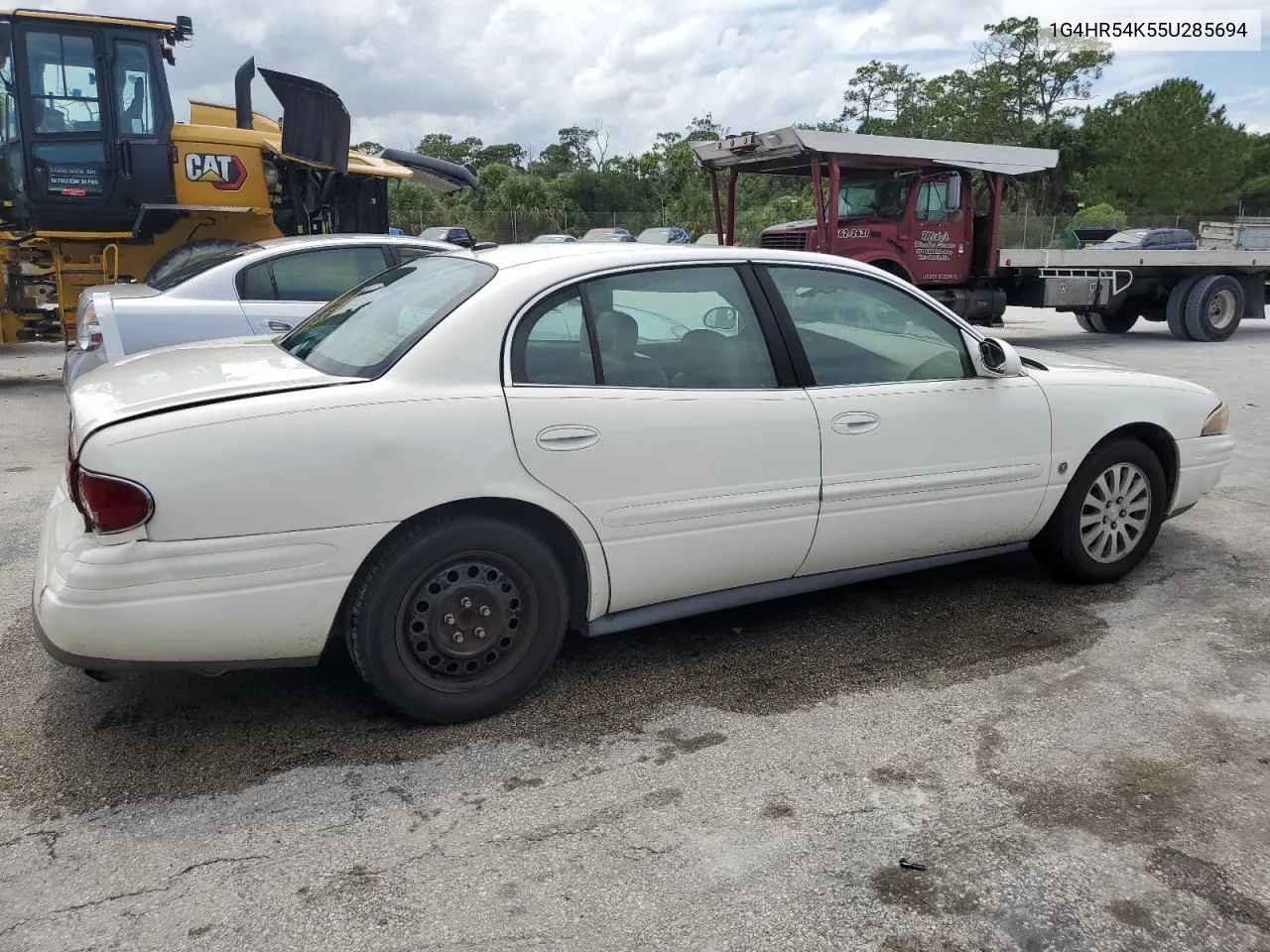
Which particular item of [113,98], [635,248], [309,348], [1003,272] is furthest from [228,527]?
[1003,272]

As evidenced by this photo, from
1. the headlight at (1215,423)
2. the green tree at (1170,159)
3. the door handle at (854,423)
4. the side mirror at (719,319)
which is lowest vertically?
the headlight at (1215,423)

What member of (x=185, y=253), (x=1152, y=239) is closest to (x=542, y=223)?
(x=1152, y=239)

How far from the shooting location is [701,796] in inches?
111

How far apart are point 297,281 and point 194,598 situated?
15.6 ft

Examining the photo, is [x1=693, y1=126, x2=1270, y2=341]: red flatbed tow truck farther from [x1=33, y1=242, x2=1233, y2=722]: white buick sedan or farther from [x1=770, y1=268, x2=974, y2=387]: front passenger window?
[x1=33, y1=242, x2=1233, y2=722]: white buick sedan

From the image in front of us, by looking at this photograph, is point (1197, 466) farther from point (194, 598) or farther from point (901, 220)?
point (901, 220)

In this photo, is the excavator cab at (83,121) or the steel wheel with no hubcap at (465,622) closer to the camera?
the steel wheel with no hubcap at (465,622)

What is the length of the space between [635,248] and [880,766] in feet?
6.28

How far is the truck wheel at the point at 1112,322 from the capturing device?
1653 cm

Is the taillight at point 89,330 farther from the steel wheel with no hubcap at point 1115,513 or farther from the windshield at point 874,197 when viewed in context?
the windshield at point 874,197

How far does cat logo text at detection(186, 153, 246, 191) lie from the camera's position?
396 inches

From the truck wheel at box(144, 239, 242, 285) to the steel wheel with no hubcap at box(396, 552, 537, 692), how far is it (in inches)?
238

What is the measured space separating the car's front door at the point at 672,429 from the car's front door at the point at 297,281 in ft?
13.0

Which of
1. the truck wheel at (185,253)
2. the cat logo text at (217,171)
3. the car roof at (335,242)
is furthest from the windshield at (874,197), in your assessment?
the truck wheel at (185,253)
